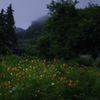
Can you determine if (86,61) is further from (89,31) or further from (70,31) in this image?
(70,31)

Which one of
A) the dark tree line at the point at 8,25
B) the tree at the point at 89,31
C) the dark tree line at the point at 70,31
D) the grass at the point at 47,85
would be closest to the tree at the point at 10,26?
the dark tree line at the point at 8,25

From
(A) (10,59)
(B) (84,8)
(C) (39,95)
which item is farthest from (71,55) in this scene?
(C) (39,95)

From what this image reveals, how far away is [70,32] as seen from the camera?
14.5m

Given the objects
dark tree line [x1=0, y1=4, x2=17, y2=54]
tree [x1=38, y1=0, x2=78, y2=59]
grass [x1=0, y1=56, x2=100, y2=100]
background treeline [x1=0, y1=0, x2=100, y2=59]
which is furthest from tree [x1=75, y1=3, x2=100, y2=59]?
dark tree line [x1=0, y1=4, x2=17, y2=54]

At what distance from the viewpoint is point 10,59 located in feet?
21.1

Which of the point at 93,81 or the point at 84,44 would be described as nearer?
the point at 93,81

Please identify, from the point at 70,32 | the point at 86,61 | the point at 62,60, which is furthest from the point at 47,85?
the point at 86,61

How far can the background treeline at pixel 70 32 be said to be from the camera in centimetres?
1416

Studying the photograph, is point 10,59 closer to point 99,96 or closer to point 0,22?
point 99,96

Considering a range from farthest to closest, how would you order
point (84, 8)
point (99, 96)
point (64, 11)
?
point (84, 8), point (64, 11), point (99, 96)

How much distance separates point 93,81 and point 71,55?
9.20m

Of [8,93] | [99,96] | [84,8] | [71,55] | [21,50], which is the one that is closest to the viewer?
[8,93]

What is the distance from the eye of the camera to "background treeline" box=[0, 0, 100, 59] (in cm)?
1416

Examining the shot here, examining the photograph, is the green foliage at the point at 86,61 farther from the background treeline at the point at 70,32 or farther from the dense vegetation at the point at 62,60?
the background treeline at the point at 70,32
